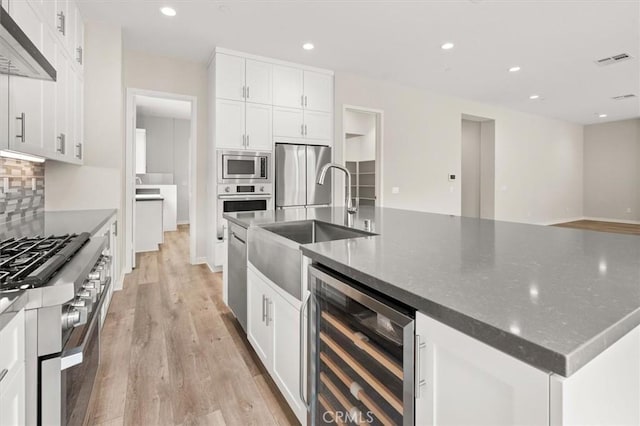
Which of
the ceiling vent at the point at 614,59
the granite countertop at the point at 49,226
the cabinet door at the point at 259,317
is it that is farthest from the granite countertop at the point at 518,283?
the ceiling vent at the point at 614,59

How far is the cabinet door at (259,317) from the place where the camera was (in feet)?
5.96

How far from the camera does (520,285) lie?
79 centimetres

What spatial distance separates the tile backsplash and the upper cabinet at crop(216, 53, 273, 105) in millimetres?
2107

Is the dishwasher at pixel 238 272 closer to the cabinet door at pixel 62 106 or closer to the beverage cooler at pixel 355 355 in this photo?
the beverage cooler at pixel 355 355

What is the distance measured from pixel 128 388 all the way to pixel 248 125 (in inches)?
129

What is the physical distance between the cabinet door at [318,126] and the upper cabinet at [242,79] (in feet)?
2.11

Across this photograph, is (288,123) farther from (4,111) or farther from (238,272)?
(4,111)

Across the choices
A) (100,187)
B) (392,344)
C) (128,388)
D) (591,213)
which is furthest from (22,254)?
(591,213)

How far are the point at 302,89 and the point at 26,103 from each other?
345cm

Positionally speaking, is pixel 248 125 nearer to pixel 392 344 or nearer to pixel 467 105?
pixel 392 344

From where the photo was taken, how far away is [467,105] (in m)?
6.79

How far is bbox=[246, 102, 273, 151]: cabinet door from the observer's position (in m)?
4.34

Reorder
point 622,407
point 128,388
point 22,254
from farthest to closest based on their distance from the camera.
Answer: point 128,388
point 22,254
point 622,407

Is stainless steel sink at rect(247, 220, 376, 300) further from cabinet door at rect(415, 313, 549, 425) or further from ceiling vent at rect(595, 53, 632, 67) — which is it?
ceiling vent at rect(595, 53, 632, 67)
